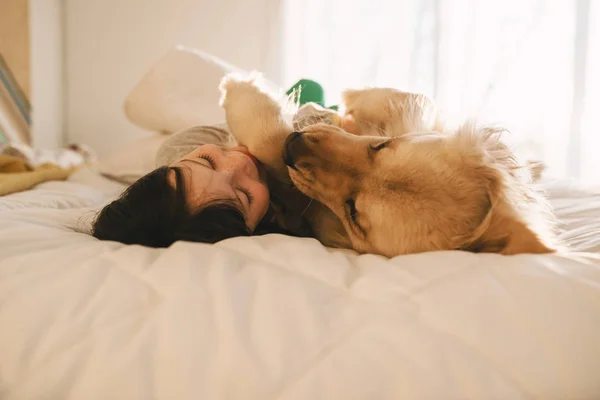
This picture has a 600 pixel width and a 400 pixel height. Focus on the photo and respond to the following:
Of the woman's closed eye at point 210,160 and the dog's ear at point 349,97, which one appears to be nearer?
the woman's closed eye at point 210,160

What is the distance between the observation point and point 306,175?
0.96 meters

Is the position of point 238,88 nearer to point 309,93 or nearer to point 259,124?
point 259,124

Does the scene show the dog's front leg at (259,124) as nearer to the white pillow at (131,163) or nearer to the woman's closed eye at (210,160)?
the woman's closed eye at (210,160)

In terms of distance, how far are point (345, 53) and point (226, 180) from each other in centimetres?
243

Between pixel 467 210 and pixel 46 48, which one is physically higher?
pixel 46 48

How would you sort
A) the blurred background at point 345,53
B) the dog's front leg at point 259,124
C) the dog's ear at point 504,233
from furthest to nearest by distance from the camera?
the blurred background at point 345,53 < the dog's front leg at point 259,124 < the dog's ear at point 504,233

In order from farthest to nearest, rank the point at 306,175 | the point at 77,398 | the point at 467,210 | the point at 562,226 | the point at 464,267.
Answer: the point at 562,226 → the point at 306,175 → the point at 467,210 → the point at 464,267 → the point at 77,398

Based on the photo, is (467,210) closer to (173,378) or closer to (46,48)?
(173,378)

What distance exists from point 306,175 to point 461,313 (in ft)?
1.74

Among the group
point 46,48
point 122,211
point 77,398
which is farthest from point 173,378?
point 46,48

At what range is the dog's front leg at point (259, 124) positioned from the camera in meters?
1.10

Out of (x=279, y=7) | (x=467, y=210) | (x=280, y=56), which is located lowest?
(x=467, y=210)

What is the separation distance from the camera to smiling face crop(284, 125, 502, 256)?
2.66 feet

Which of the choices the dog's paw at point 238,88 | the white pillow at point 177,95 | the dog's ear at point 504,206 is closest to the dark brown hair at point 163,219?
the dog's paw at point 238,88
